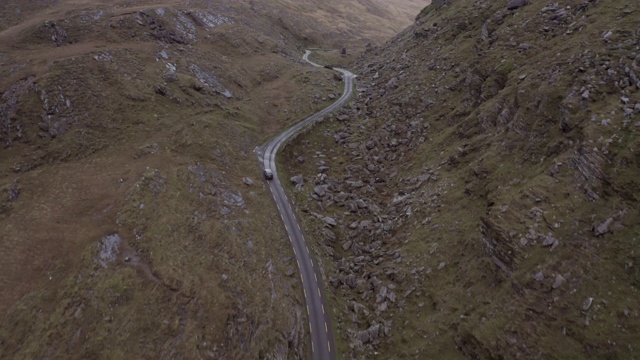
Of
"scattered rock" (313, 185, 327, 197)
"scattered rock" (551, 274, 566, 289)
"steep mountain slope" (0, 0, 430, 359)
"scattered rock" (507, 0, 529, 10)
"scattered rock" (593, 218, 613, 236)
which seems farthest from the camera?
"scattered rock" (507, 0, 529, 10)

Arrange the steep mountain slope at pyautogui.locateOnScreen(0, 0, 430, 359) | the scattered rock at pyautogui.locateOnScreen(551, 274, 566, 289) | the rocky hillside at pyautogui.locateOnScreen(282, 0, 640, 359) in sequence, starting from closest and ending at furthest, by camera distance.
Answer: the rocky hillside at pyautogui.locateOnScreen(282, 0, 640, 359) < the scattered rock at pyautogui.locateOnScreen(551, 274, 566, 289) < the steep mountain slope at pyautogui.locateOnScreen(0, 0, 430, 359)

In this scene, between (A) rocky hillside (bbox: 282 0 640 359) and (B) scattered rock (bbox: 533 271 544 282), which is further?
(B) scattered rock (bbox: 533 271 544 282)

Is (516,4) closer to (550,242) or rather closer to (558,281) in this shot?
(550,242)

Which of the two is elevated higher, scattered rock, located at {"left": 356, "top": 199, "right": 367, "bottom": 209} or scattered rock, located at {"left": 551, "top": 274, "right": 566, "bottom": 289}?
scattered rock, located at {"left": 551, "top": 274, "right": 566, "bottom": 289}

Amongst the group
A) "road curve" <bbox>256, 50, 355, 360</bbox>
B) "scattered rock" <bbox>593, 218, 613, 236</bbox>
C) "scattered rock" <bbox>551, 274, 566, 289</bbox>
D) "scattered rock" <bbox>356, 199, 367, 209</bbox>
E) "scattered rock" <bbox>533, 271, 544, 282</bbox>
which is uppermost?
"scattered rock" <bbox>593, 218, 613, 236</bbox>

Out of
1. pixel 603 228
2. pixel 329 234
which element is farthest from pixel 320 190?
pixel 603 228

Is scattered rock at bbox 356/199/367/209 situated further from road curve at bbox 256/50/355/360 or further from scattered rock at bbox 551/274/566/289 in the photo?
scattered rock at bbox 551/274/566/289

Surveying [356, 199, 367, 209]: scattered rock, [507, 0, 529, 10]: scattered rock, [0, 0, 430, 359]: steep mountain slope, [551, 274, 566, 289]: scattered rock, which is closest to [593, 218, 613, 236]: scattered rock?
[551, 274, 566, 289]: scattered rock

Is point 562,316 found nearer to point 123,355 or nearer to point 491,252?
point 491,252
